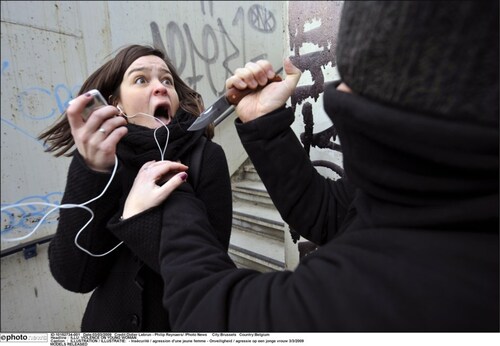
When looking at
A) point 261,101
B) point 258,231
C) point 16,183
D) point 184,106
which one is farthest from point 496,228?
point 258,231

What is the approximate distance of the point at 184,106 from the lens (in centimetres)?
142

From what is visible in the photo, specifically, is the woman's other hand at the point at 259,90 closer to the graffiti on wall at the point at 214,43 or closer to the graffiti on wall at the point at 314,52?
the graffiti on wall at the point at 314,52

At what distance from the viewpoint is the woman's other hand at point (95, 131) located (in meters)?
0.78

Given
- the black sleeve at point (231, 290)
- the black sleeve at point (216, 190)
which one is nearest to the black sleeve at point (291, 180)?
the black sleeve at point (216, 190)

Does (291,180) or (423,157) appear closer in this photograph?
(423,157)

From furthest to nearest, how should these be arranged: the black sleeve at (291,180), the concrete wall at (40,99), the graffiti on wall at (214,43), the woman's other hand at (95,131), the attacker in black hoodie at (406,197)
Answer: the graffiti on wall at (214,43) < the concrete wall at (40,99) < the black sleeve at (291,180) < the woman's other hand at (95,131) < the attacker in black hoodie at (406,197)

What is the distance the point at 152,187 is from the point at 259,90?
0.49 meters

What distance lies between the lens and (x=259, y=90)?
3.36 ft

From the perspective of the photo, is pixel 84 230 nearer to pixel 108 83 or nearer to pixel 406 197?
pixel 108 83

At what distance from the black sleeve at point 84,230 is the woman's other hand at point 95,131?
0.04 meters

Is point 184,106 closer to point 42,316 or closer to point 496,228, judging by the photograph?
point 496,228

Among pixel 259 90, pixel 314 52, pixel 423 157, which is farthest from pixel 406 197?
pixel 314 52

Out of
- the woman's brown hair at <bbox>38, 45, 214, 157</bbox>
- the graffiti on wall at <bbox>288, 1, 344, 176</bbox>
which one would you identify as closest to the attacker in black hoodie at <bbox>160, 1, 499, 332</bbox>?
the woman's brown hair at <bbox>38, 45, 214, 157</bbox>

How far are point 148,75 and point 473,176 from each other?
3.89 feet
